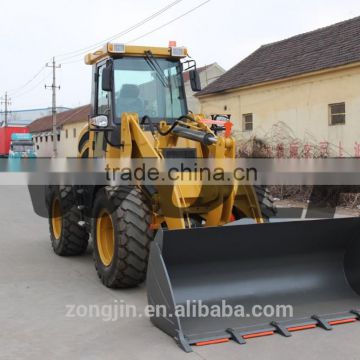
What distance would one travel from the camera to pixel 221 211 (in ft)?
18.2

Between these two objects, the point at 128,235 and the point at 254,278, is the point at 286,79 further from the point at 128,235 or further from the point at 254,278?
the point at 254,278

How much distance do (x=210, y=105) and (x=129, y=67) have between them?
14.7 meters

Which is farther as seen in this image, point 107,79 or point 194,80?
point 194,80

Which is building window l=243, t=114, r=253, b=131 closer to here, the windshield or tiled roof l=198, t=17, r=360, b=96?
tiled roof l=198, t=17, r=360, b=96

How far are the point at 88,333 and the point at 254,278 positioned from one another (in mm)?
1624

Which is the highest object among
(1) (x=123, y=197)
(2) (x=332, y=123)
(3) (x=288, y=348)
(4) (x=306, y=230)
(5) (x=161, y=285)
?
(2) (x=332, y=123)

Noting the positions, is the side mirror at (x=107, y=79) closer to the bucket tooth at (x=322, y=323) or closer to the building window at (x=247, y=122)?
the bucket tooth at (x=322, y=323)

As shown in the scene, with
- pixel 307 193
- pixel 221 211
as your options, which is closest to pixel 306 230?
pixel 221 211

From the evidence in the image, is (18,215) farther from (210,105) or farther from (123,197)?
(210,105)

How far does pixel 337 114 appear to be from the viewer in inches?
603

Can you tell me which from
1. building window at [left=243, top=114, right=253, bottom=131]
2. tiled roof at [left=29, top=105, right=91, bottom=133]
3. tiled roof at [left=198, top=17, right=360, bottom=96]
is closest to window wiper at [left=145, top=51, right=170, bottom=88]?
tiled roof at [left=198, top=17, right=360, bottom=96]

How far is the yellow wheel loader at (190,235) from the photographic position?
14.9 ft

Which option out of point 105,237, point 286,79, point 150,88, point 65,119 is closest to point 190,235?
point 105,237

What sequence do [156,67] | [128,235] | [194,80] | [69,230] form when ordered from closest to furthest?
[128,235] < [156,67] < [194,80] < [69,230]
